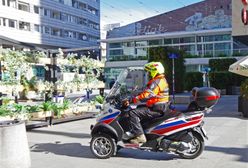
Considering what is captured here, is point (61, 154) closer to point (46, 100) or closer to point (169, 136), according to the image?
point (169, 136)

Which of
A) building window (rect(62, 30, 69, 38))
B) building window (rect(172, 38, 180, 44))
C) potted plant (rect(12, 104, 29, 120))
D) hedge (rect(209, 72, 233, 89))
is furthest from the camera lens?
building window (rect(62, 30, 69, 38))

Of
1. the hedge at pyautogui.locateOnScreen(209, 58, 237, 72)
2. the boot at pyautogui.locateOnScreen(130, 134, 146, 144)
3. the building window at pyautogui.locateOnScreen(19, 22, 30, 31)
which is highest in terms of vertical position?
the building window at pyautogui.locateOnScreen(19, 22, 30, 31)

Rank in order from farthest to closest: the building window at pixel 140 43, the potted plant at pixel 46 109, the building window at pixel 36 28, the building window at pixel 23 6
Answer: the building window at pixel 140 43 → the building window at pixel 36 28 → the building window at pixel 23 6 → the potted plant at pixel 46 109

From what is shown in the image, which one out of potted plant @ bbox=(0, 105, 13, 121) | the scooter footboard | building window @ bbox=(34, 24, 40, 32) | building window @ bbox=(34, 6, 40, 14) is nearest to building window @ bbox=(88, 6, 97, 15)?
building window @ bbox=(34, 6, 40, 14)

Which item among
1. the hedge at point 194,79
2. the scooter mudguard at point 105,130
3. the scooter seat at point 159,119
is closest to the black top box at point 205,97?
the scooter seat at point 159,119

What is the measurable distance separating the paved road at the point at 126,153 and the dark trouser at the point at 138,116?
58 cm

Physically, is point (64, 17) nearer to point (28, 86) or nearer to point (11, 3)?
point (11, 3)

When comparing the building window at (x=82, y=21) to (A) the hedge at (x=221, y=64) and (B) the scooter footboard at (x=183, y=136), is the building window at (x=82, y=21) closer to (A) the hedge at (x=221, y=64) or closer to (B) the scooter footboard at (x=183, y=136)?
(A) the hedge at (x=221, y=64)

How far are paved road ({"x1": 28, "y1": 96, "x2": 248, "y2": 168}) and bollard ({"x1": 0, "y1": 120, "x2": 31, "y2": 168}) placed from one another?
0.80 metres

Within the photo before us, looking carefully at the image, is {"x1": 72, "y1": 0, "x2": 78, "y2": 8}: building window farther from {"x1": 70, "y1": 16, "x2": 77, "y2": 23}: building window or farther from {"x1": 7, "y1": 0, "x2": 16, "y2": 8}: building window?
{"x1": 7, "y1": 0, "x2": 16, "y2": 8}: building window

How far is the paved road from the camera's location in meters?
6.36

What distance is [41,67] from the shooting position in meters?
11.9

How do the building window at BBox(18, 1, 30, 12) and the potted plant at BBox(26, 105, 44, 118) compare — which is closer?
the potted plant at BBox(26, 105, 44, 118)

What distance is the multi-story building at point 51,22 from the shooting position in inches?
1984
